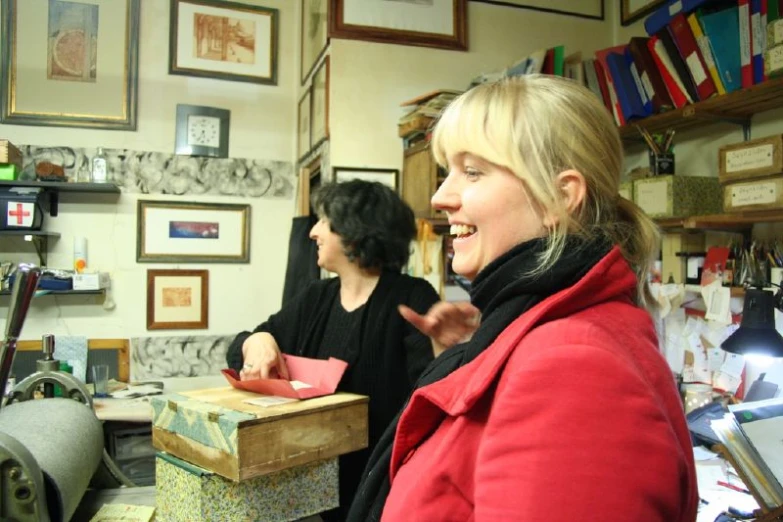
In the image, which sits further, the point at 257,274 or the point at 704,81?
the point at 257,274

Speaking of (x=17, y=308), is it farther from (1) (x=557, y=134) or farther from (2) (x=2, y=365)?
(1) (x=557, y=134)

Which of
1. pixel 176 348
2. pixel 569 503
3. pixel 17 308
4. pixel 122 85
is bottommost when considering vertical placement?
pixel 176 348

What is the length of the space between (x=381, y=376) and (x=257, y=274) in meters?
2.36

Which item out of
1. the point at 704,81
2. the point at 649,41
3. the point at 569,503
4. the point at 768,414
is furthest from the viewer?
the point at 649,41

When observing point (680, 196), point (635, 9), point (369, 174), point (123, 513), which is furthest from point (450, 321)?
point (635, 9)

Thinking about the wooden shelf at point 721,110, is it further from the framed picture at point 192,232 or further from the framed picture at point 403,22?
the framed picture at point 192,232

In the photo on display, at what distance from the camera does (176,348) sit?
3.71 m

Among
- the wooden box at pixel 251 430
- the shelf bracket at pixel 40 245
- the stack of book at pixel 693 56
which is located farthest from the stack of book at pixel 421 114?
the shelf bracket at pixel 40 245

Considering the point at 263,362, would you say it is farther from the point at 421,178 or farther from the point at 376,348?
the point at 421,178

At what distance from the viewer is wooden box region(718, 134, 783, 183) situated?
5.87 ft

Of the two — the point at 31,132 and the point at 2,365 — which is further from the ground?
the point at 31,132

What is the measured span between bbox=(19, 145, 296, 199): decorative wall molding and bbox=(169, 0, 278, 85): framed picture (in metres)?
0.52

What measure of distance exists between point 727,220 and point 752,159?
0.19 meters

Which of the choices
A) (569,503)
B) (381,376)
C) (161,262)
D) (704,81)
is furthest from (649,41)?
(161,262)
